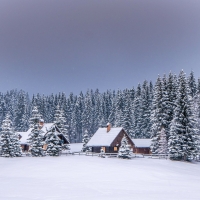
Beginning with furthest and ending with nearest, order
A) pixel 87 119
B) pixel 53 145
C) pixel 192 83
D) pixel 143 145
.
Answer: pixel 87 119 → pixel 192 83 → pixel 143 145 → pixel 53 145

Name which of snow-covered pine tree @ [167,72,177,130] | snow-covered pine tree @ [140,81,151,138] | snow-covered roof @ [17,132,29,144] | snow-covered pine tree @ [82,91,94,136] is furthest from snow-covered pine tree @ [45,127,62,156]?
snow-covered pine tree @ [82,91,94,136]

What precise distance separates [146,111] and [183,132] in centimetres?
3257

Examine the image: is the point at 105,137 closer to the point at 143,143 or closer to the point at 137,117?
the point at 143,143

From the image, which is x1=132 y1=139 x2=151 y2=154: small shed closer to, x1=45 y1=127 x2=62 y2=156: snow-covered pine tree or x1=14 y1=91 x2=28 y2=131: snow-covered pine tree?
x1=45 y1=127 x2=62 y2=156: snow-covered pine tree

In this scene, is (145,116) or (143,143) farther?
(145,116)

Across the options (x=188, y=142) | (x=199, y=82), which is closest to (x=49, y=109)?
(x=199, y=82)

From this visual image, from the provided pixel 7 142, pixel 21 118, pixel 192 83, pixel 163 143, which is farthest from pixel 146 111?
pixel 21 118

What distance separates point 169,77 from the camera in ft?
203

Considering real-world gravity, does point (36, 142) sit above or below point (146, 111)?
below

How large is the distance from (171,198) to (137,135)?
222ft

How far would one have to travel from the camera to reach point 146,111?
8250 cm

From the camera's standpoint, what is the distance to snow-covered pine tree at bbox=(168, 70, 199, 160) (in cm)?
4853

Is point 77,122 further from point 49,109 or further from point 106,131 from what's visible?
point 106,131

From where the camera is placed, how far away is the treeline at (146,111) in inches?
2003
